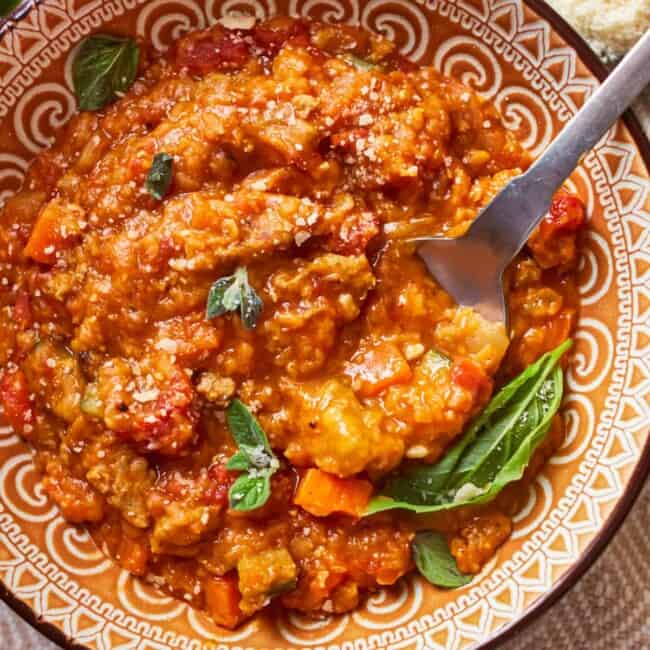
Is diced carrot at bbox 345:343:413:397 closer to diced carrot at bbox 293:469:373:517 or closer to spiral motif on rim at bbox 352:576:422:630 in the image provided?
diced carrot at bbox 293:469:373:517

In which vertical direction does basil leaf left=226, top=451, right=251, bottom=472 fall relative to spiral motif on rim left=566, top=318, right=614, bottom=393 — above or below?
below

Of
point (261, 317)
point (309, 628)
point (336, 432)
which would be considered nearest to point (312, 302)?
point (261, 317)

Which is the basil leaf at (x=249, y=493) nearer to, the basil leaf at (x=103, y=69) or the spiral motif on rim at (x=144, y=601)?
the spiral motif on rim at (x=144, y=601)

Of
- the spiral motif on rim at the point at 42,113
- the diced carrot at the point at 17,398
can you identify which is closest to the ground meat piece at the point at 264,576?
the diced carrot at the point at 17,398

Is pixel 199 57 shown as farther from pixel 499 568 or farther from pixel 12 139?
pixel 499 568

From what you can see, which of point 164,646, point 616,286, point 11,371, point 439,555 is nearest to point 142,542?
point 164,646

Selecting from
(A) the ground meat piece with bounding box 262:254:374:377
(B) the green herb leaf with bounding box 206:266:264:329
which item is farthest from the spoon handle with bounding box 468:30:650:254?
(B) the green herb leaf with bounding box 206:266:264:329

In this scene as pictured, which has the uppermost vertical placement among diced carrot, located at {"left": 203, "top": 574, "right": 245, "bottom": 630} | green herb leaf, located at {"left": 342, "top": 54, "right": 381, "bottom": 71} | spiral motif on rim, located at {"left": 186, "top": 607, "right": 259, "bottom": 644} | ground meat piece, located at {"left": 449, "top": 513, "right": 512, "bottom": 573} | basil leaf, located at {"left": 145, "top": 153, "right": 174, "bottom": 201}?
green herb leaf, located at {"left": 342, "top": 54, "right": 381, "bottom": 71}
